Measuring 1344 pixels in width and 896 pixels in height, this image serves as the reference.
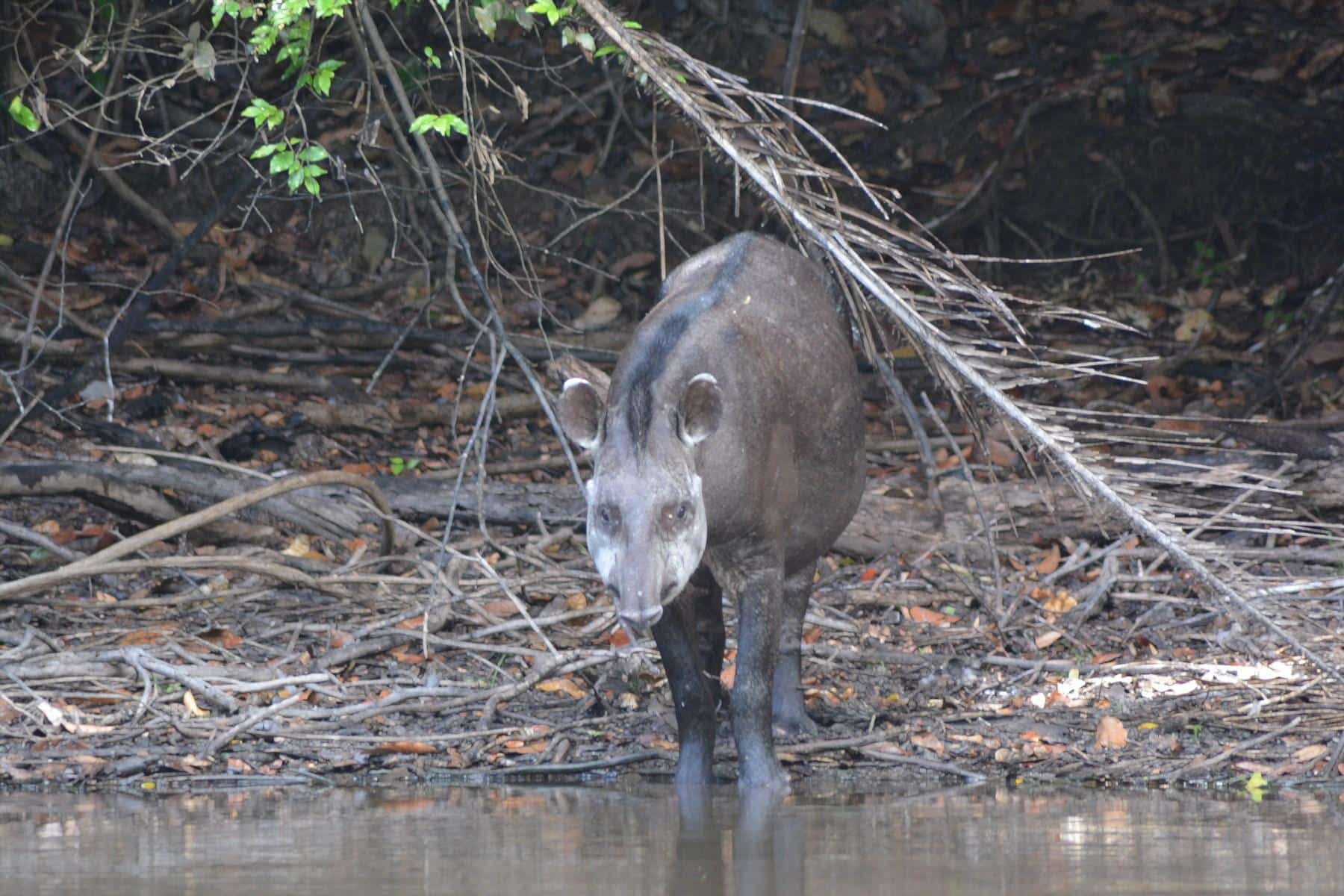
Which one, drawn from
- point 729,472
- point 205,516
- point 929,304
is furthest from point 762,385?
point 205,516

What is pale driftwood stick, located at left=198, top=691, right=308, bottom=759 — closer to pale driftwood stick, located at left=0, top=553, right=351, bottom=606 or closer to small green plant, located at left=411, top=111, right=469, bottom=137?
pale driftwood stick, located at left=0, top=553, right=351, bottom=606

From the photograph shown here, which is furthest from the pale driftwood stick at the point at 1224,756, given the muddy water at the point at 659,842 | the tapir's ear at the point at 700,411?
the tapir's ear at the point at 700,411

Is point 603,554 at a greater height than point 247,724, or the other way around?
point 603,554

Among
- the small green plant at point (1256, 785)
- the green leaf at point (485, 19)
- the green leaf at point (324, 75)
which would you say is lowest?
the small green plant at point (1256, 785)

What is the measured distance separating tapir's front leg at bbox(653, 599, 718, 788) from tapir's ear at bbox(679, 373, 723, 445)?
0.79 m

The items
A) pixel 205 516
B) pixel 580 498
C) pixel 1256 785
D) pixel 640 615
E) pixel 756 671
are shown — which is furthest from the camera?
pixel 580 498

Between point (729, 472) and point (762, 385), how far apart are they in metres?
0.52

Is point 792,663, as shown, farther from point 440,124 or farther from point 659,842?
point 440,124

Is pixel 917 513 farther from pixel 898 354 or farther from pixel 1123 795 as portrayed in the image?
pixel 1123 795

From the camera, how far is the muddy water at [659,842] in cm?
446

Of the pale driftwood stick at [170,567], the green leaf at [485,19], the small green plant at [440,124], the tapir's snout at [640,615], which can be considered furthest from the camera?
the pale driftwood stick at [170,567]

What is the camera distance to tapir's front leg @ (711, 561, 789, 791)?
6.46 m

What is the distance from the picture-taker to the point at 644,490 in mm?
5809

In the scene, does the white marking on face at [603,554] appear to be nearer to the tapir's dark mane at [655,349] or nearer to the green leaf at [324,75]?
the tapir's dark mane at [655,349]
